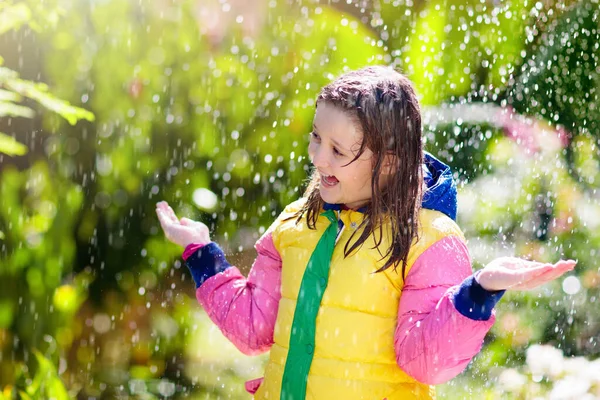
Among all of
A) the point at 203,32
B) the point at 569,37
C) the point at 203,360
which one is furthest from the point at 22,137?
the point at 569,37

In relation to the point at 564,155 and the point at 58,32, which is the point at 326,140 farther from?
the point at 564,155

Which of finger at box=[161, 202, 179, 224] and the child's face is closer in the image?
the child's face

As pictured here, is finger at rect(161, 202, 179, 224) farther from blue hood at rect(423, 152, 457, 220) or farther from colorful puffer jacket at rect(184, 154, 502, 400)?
blue hood at rect(423, 152, 457, 220)

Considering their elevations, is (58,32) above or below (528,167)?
above

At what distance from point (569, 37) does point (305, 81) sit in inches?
86.7

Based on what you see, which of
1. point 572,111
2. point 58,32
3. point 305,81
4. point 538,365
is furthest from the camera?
point 572,111

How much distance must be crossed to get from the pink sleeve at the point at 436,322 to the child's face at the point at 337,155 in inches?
9.4

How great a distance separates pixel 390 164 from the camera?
1923 mm

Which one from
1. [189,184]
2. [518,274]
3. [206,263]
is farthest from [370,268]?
[189,184]

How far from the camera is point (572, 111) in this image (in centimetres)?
573

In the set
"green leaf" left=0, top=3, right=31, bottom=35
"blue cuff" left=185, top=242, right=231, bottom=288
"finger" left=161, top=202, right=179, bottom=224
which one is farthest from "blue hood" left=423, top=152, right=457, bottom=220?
"green leaf" left=0, top=3, right=31, bottom=35

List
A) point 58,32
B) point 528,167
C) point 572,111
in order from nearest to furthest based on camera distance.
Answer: point 58,32, point 528,167, point 572,111

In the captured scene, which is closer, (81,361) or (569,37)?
(81,361)

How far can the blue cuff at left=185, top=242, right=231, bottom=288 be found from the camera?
7.14ft
